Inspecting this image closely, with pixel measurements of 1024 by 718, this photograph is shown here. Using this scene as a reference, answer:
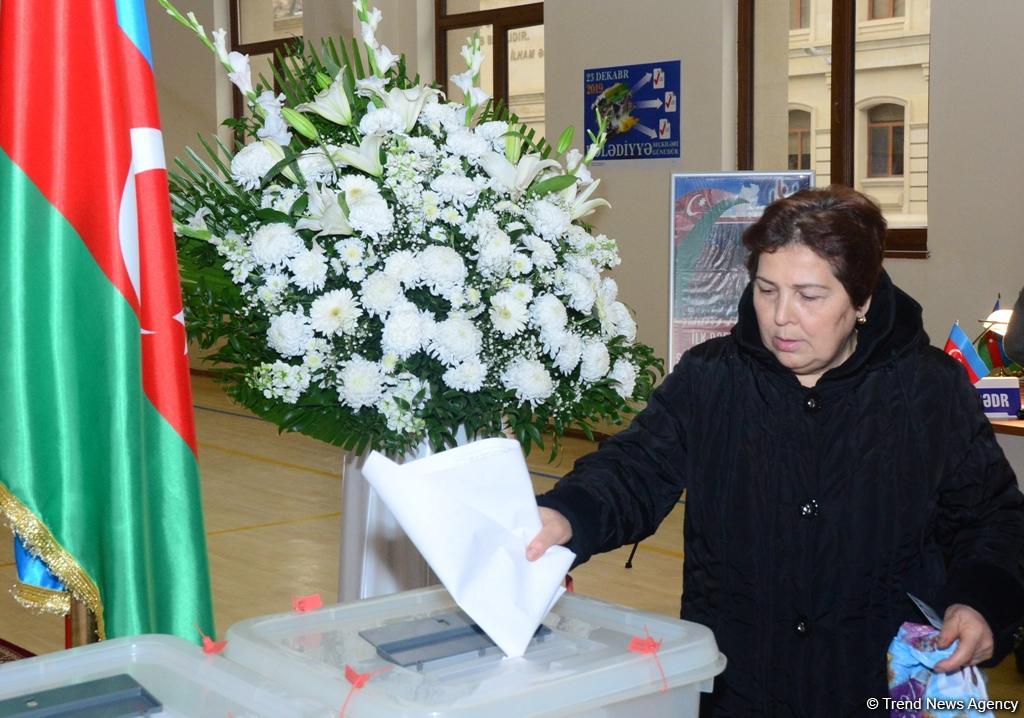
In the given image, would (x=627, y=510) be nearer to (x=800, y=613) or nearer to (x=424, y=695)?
(x=800, y=613)

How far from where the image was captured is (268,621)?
139 centimetres

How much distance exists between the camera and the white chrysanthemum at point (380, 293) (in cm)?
204

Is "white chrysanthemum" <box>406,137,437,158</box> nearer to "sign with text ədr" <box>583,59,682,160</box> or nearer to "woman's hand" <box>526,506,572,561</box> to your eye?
"woman's hand" <box>526,506,572,561</box>

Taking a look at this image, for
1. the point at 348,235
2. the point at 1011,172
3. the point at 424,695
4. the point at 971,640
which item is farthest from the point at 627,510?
the point at 1011,172

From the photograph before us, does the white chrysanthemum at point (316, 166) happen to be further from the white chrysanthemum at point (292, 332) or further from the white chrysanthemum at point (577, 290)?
the white chrysanthemum at point (577, 290)

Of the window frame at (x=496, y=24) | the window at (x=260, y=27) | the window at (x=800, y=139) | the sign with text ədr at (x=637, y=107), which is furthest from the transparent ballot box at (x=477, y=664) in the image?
the window at (x=260, y=27)

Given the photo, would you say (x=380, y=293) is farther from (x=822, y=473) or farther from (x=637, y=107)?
(x=637, y=107)

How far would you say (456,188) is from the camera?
2.12m

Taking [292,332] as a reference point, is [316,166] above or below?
above

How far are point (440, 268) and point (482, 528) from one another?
777 millimetres

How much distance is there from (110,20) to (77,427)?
653mm

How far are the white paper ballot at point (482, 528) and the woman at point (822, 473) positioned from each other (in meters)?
0.53

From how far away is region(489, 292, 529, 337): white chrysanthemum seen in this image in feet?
6.89

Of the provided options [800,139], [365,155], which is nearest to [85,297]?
[365,155]
